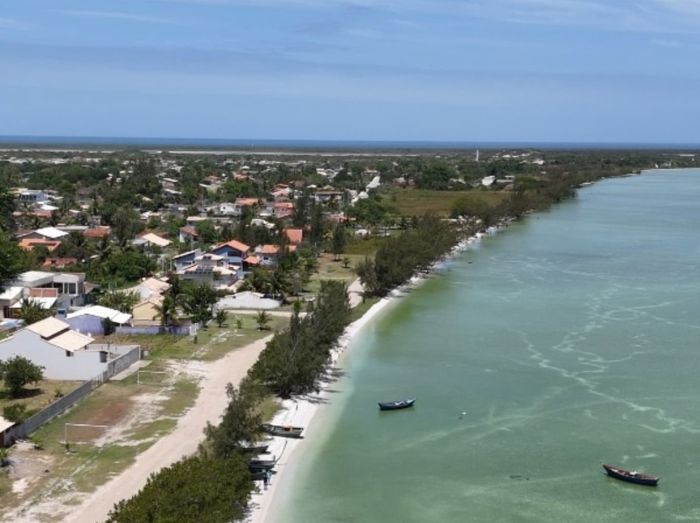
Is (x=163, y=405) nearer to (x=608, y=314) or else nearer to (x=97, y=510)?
(x=97, y=510)

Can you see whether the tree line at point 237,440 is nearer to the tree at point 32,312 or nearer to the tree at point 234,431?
the tree at point 234,431

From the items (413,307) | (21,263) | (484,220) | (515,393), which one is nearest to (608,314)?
(413,307)

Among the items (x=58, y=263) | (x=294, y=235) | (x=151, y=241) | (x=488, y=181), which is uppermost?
(x=488, y=181)

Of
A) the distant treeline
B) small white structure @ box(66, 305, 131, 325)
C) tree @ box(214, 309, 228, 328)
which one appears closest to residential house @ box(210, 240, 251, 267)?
the distant treeline

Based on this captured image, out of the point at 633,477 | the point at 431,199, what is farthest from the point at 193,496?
the point at 431,199

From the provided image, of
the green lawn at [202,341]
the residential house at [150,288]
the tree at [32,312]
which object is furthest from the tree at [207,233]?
the tree at [32,312]

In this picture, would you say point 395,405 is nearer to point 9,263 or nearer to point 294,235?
point 9,263

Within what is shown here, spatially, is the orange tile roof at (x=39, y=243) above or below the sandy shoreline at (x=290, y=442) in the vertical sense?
above
